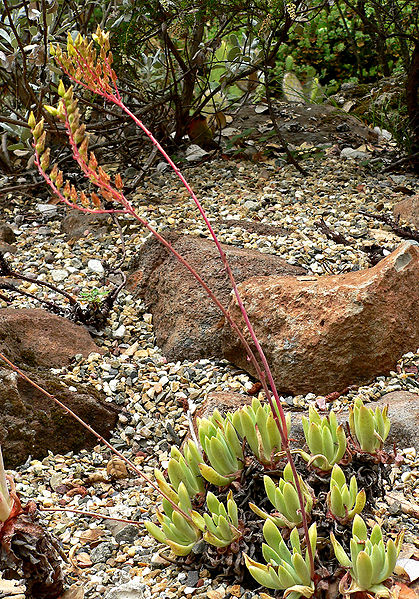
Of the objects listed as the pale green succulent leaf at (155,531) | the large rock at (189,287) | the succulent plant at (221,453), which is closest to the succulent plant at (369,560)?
the succulent plant at (221,453)

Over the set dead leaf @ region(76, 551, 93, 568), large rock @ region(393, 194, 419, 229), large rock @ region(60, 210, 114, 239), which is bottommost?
dead leaf @ region(76, 551, 93, 568)

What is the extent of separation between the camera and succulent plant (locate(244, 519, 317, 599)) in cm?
159

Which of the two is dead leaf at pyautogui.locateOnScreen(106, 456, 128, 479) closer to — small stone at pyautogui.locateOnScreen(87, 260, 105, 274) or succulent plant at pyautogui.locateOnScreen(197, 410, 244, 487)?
succulent plant at pyautogui.locateOnScreen(197, 410, 244, 487)

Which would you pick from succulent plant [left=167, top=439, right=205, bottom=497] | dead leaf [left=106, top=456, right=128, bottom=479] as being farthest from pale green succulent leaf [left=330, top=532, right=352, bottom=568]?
dead leaf [left=106, top=456, right=128, bottom=479]

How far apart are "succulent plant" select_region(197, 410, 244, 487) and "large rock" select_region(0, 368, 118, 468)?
0.91 metres

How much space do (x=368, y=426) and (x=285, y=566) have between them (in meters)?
0.47

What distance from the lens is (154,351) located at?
334 cm

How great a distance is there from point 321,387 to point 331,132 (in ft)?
10.0

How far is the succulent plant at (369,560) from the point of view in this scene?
154 centimetres

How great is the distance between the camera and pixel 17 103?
16.8ft

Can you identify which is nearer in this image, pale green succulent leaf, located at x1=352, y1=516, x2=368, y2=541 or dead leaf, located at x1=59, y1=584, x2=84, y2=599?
pale green succulent leaf, located at x1=352, y1=516, x2=368, y2=541

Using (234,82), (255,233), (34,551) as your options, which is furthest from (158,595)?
(234,82)

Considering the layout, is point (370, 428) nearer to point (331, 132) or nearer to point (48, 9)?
point (48, 9)

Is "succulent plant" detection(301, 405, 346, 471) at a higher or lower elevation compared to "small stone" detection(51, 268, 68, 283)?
lower
